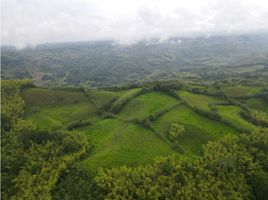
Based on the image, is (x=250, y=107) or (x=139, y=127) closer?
(x=139, y=127)

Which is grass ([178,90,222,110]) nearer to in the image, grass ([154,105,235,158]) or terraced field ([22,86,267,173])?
terraced field ([22,86,267,173])

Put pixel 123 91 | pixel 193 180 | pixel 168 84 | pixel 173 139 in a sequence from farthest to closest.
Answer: pixel 123 91
pixel 168 84
pixel 173 139
pixel 193 180

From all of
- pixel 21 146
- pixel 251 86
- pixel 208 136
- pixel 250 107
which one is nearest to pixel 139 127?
pixel 208 136

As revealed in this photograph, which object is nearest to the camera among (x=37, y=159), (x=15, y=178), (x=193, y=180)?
(x=193, y=180)

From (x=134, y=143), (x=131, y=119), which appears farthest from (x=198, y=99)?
(x=134, y=143)

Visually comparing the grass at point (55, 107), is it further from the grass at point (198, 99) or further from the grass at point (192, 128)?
the grass at point (198, 99)

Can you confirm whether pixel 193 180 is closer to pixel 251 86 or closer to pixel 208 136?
pixel 208 136
